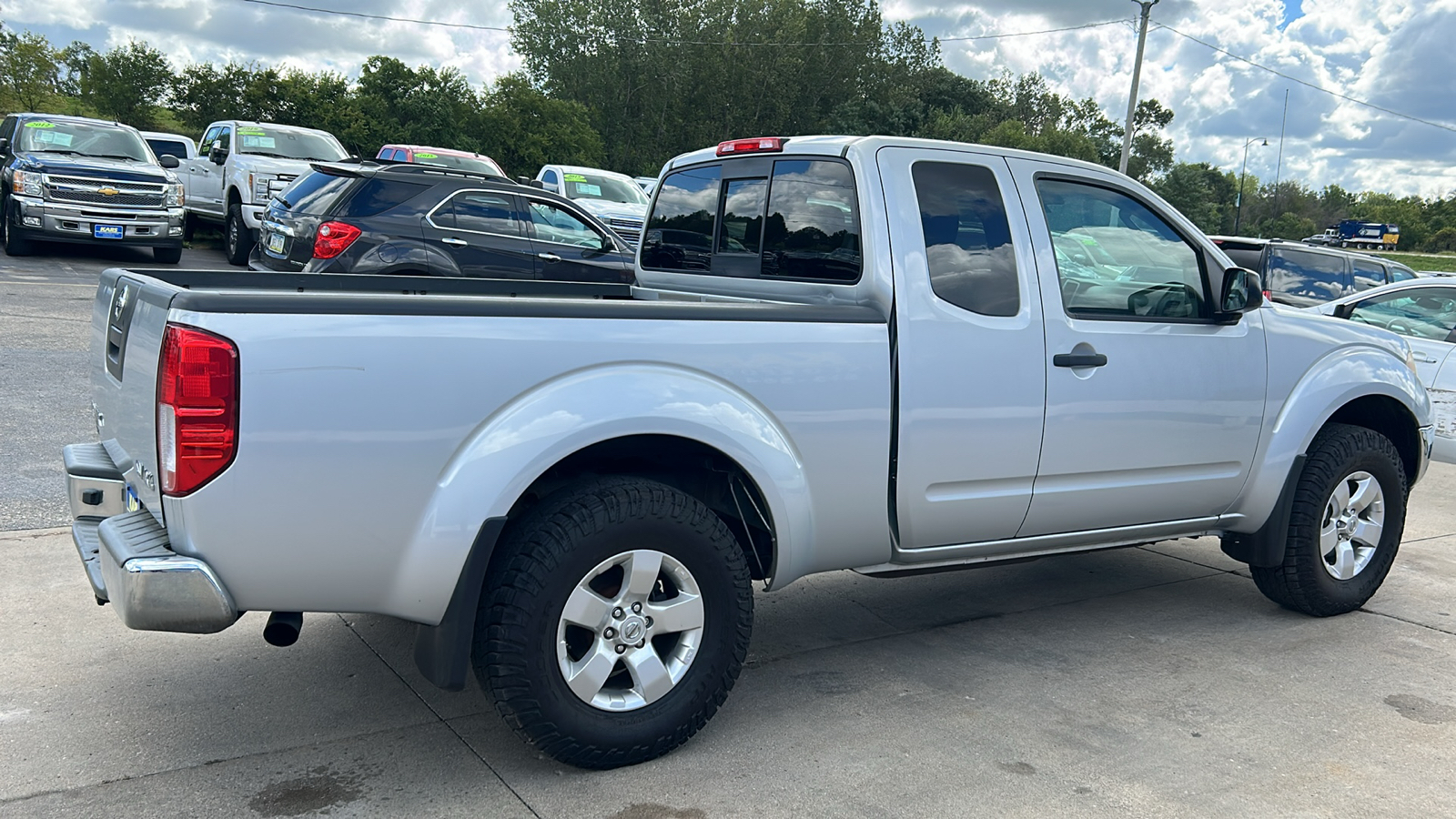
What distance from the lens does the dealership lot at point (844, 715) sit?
3.23 m

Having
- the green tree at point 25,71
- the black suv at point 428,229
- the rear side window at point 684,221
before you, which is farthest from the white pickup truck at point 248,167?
the green tree at point 25,71

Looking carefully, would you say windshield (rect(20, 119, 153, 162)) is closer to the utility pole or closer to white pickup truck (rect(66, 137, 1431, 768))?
white pickup truck (rect(66, 137, 1431, 768))

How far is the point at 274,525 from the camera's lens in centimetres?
288

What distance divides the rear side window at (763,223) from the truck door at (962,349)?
0.67 feet

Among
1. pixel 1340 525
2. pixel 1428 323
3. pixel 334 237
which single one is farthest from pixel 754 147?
pixel 1428 323

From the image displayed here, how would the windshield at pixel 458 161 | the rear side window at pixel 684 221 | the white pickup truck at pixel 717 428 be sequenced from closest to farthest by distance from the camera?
the white pickup truck at pixel 717 428, the rear side window at pixel 684 221, the windshield at pixel 458 161

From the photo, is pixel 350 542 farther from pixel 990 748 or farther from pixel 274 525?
pixel 990 748

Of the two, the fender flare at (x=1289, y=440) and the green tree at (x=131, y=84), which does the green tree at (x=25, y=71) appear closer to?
the green tree at (x=131, y=84)

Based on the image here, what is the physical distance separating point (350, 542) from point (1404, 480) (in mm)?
4658

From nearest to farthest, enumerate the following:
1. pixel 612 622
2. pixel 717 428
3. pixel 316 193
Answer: pixel 612 622 < pixel 717 428 < pixel 316 193

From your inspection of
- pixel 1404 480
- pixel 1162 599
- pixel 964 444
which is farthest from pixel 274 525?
pixel 1404 480

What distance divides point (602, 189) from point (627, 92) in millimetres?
43465

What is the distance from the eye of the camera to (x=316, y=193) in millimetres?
10234

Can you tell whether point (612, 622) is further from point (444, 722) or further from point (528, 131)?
point (528, 131)
